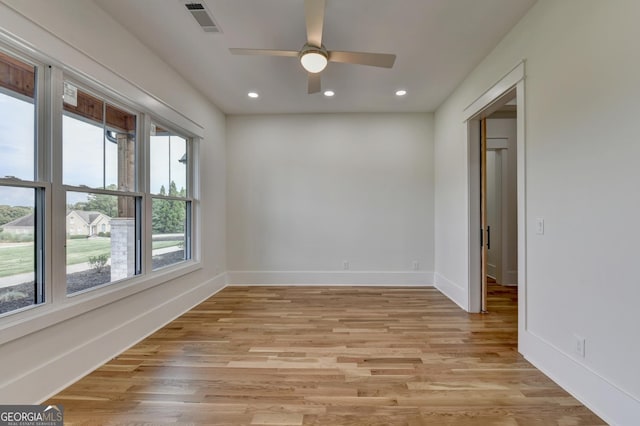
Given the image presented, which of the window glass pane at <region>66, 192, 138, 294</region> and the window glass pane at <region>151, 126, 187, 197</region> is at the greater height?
the window glass pane at <region>151, 126, 187, 197</region>

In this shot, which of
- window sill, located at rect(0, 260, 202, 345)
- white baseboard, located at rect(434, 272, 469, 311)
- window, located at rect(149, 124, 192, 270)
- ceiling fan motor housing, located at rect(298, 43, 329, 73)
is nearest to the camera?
window sill, located at rect(0, 260, 202, 345)

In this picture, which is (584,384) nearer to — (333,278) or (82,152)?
(333,278)

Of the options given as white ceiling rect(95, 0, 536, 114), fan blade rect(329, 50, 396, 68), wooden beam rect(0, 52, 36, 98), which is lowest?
wooden beam rect(0, 52, 36, 98)

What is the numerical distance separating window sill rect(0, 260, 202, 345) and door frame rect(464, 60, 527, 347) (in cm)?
356

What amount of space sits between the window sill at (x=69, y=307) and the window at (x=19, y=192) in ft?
0.28

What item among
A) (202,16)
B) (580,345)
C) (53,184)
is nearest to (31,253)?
(53,184)

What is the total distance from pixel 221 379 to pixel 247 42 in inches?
117

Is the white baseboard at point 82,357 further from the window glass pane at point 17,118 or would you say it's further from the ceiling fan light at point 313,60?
the ceiling fan light at point 313,60

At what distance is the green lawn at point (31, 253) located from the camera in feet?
5.73

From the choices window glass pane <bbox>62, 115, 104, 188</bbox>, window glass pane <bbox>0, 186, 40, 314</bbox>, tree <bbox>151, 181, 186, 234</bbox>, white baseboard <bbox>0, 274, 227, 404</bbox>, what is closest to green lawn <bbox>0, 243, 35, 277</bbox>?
window glass pane <bbox>0, 186, 40, 314</bbox>

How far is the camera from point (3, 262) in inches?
68.3

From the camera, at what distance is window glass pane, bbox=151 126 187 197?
3137 millimetres

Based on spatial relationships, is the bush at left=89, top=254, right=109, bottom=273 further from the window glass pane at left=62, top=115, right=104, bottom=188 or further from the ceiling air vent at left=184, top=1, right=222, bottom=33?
the ceiling air vent at left=184, top=1, right=222, bottom=33

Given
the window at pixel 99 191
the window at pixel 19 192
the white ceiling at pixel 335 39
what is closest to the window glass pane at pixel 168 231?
the window at pixel 99 191
